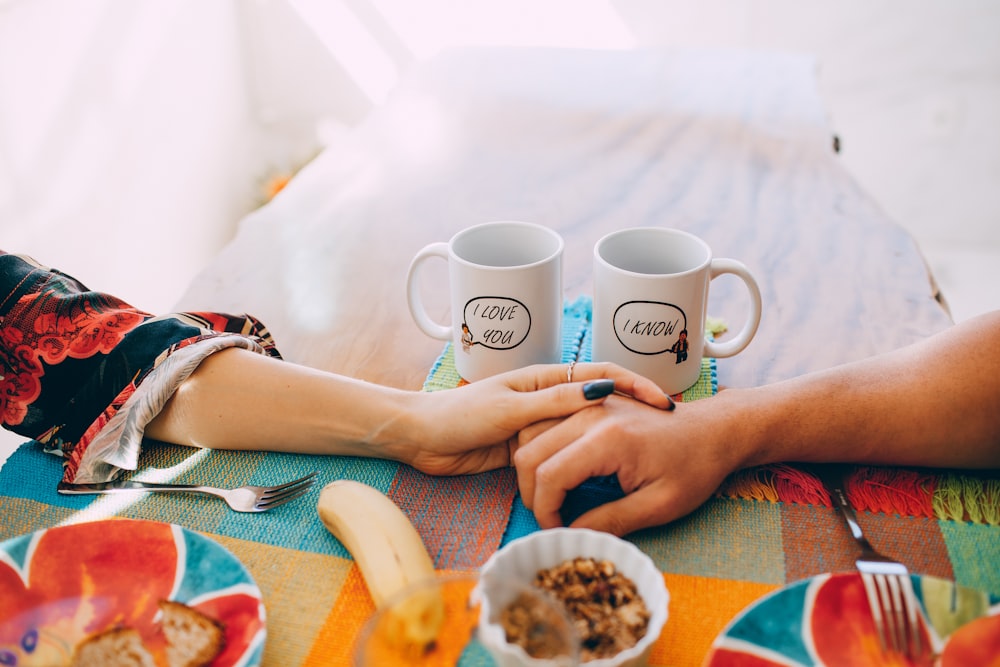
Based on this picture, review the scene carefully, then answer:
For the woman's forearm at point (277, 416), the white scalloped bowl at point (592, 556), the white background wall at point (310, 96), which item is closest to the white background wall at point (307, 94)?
the white background wall at point (310, 96)

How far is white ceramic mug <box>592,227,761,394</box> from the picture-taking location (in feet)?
2.53

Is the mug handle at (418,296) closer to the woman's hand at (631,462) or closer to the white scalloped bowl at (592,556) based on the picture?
the woman's hand at (631,462)

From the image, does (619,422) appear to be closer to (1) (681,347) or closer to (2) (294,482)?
(1) (681,347)

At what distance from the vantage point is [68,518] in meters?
0.70

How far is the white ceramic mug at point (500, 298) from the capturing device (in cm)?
80

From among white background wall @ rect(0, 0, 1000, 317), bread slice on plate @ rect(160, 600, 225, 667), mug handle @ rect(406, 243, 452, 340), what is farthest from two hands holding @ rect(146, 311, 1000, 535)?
white background wall @ rect(0, 0, 1000, 317)

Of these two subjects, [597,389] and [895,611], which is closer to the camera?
[895,611]

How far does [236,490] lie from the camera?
713mm

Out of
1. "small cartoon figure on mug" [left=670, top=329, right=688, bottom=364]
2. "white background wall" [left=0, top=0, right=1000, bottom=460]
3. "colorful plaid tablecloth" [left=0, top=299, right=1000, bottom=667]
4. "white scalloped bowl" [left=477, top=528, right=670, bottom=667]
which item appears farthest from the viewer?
"white background wall" [left=0, top=0, right=1000, bottom=460]

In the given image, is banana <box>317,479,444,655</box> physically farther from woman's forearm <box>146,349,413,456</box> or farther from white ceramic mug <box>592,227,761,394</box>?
white ceramic mug <box>592,227,761,394</box>

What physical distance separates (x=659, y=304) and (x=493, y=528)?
0.27m

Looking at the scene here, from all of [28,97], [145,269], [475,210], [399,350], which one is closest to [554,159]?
[475,210]

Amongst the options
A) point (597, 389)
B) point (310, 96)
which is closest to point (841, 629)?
point (597, 389)

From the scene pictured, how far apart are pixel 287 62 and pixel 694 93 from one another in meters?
1.83
